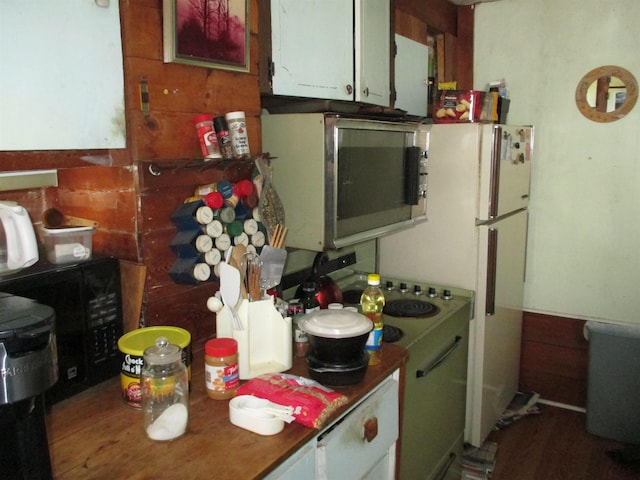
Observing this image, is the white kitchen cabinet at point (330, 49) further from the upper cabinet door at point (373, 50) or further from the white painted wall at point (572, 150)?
the white painted wall at point (572, 150)

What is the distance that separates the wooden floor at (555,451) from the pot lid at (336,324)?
1.53 meters

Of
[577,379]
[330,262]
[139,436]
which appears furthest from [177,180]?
[577,379]

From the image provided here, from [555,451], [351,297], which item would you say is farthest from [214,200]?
[555,451]

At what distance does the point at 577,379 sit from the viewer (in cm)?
304

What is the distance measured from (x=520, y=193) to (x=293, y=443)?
82.6 inches

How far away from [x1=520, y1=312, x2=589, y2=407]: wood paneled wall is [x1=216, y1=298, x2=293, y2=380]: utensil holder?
2140mm

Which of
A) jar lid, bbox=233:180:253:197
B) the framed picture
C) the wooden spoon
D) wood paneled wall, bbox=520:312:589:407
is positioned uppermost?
the framed picture

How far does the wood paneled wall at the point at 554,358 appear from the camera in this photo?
3.03m

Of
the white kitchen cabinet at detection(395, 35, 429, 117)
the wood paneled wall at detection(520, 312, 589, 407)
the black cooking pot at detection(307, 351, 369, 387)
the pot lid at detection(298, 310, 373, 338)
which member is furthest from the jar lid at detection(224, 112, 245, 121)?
the wood paneled wall at detection(520, 312, 589, 407)

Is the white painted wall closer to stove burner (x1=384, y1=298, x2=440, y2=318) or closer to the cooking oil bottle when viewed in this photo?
stove burner (x1=384, y1=298, x2=440, y2=318)

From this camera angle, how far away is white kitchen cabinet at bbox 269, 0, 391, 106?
1.71m

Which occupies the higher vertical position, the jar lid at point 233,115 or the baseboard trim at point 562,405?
the jar lid at point 233,115

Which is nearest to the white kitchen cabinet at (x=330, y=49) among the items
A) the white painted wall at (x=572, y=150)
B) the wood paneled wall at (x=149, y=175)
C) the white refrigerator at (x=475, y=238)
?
the wood paneled wall at (x=149, y=175)

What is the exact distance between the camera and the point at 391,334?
1876 millimetres
